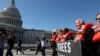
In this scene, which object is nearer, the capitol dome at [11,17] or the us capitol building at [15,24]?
the us capitol building at [15,24]

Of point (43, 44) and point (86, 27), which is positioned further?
point (43, 44)

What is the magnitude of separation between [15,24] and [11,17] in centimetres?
419

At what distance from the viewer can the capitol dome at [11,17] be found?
118463 mm

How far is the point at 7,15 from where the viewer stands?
393 ft

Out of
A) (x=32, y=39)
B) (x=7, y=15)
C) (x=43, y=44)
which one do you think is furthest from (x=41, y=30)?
(x=43, y=44)

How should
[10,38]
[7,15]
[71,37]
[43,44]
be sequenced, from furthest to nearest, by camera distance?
[7,15] → [43,44] → [10,38] → [71,37]

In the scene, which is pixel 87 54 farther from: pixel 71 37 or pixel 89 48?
pixel 71 37

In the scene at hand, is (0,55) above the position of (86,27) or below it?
below

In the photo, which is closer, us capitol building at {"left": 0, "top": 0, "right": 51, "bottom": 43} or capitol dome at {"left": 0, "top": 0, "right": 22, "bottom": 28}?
us capitol building at {"left": 0, "top": 0, "right": 51, "bottom": 43}

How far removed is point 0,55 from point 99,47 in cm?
574

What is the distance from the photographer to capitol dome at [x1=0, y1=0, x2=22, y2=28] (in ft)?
389

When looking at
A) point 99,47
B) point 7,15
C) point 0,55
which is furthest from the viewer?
point 7,15

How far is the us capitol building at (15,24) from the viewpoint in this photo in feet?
385

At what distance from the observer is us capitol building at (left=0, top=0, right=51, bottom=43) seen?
117 m
